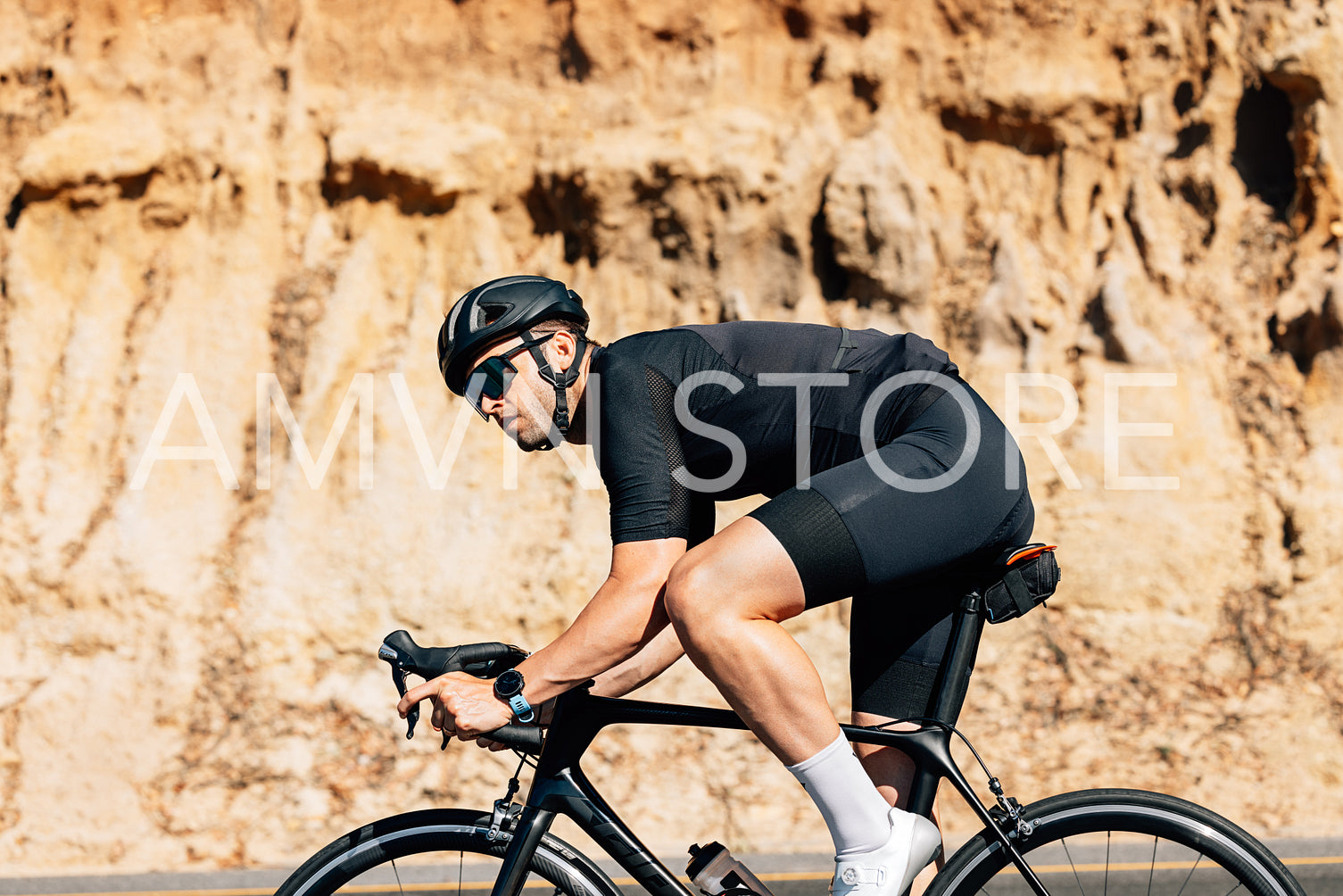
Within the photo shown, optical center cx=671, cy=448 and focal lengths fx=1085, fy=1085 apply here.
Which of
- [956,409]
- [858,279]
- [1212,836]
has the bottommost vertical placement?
[1212,836]

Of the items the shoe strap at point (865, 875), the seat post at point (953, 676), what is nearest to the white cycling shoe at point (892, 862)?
the shoe strap at point (865, 875)

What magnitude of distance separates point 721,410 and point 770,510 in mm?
318

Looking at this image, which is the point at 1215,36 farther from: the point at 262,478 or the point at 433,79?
the point at 262,478

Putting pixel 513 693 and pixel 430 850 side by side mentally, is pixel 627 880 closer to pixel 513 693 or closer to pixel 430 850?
pixel 430 850

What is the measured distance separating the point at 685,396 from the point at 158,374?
6.40m

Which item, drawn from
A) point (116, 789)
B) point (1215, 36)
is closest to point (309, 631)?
point (116, 789)

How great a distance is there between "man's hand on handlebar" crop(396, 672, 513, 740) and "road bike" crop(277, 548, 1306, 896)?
92mm

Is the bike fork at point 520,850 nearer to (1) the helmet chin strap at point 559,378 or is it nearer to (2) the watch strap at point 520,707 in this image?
(2) the watch strap at point 520,707

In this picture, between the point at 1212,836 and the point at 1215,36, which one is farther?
the point at 1215,36

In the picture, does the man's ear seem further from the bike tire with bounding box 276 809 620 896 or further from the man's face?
the bike tire with bounding box 276 809 620 896

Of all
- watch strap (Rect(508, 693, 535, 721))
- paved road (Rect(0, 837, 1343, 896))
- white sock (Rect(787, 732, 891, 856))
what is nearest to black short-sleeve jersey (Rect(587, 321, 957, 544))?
watch strap (Rect(508, 693, 535, 721))

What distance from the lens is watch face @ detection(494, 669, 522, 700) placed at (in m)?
2.24

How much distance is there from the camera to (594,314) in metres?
8.07

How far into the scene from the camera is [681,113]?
329 inches
